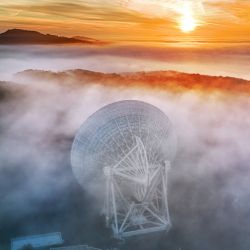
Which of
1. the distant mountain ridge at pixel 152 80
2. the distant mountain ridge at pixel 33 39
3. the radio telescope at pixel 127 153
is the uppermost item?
the distant mountain ridge at pixel 33 39

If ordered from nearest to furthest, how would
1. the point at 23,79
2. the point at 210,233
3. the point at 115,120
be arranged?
the point at 115,120
the point at 210,233
the point at 23,79

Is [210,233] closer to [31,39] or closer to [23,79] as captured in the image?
[31,39]

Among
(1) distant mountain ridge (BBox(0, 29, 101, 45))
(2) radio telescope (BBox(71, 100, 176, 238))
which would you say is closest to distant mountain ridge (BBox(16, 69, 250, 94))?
(1) distant mountain ridge (BBox(0, 29, 101, 45))

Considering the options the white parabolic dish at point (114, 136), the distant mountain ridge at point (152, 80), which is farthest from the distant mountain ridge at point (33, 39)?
the white parabolic dish at point (114, 136)

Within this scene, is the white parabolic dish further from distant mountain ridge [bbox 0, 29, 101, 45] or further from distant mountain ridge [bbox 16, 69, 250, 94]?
distant mountain ridge [bbox 16, 69, 250, 94]

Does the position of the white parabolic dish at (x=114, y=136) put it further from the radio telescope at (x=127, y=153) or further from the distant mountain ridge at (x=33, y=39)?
the distant mountain ridge at (x=33, y=39)

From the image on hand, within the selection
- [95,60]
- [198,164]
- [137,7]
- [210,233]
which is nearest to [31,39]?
[95,60]
